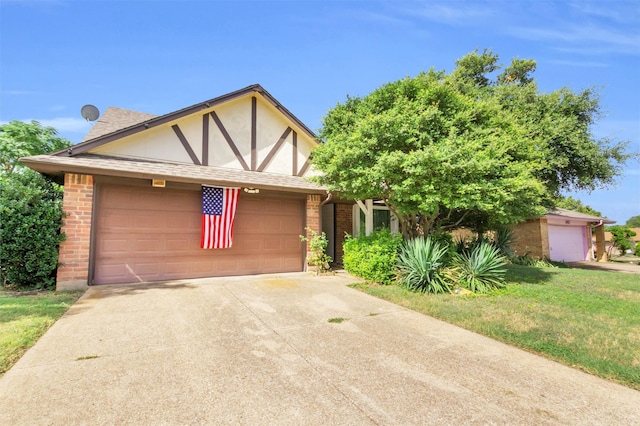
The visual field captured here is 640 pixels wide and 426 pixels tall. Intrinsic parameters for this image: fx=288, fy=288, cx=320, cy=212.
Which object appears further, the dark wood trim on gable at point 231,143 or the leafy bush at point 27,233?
the dark wood trim on gable at point 231,143

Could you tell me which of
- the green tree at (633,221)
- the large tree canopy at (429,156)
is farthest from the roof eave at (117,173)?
the green tree at (633,221)

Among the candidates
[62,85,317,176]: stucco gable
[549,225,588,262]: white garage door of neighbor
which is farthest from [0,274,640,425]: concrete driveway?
[549,225,588,262]: white garage door of neighbor

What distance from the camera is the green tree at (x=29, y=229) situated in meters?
5.75

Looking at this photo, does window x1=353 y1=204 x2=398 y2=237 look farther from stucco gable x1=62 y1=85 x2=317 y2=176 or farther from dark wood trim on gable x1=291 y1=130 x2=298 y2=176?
dark wood trim on gable x1=291 y1=130 x2=298 y2=176

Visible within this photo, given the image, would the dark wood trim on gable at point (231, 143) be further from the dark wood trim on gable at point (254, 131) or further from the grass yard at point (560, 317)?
the grass yard at point (560, 317)

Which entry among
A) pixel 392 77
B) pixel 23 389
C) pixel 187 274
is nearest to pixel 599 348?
pixel 23 389

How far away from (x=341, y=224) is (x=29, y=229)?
8983 mm

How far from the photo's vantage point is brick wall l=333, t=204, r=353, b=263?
1163 centimetres

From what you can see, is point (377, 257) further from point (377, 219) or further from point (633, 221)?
point (633, 221)

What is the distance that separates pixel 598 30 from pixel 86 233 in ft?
45.4

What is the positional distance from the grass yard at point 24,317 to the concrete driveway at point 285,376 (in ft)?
0.45

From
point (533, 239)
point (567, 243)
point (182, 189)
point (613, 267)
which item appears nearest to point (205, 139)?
point (182, 189)

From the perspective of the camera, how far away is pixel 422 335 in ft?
13.4

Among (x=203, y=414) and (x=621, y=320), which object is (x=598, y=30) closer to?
(x=621, y=320)
